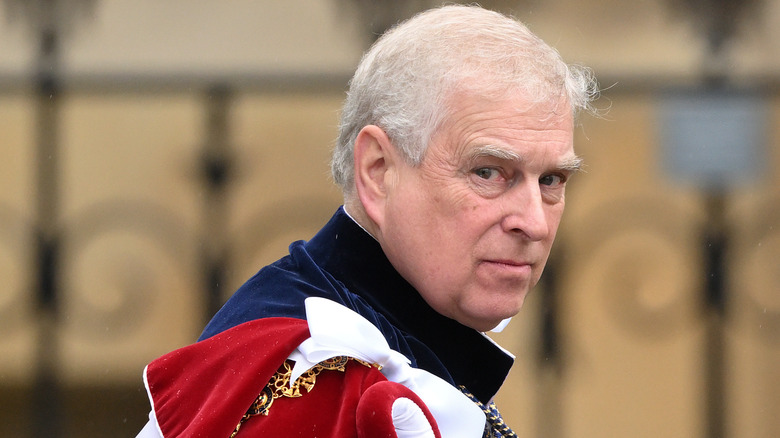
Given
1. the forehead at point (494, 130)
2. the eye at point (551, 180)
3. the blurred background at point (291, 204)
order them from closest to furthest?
the forehead at point (494, 130) < the eye at point (551, 180) < the blurred background at point (291, 204)

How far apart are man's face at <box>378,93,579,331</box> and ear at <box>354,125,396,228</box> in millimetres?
19

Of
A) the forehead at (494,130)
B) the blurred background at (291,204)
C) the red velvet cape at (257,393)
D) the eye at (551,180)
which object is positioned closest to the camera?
the red velvet cape at (257,393)

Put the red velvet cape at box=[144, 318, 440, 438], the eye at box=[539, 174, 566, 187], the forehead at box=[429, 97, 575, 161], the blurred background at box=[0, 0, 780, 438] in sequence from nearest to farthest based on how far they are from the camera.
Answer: the red velvet cape at box=[144, 318, 440, 438], the forehead at box=[429, 97, 575, 161], the eye at box=[539, 174, 566, 187], the blurred background at box=[0, 0, 780, 438]

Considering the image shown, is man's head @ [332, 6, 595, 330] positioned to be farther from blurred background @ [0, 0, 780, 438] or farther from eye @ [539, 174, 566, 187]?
blurred background @ [0, 0, 780, 438]

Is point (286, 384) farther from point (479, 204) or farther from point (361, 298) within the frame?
point (479, 204)

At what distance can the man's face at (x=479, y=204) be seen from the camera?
1.94 m

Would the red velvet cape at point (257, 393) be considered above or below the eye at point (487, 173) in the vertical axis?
below

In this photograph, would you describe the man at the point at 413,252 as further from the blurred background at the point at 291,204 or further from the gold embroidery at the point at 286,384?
the blurred background at the point at 291,204

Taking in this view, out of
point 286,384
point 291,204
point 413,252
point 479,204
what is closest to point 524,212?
point 479,204

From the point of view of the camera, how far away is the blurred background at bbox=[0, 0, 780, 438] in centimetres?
470

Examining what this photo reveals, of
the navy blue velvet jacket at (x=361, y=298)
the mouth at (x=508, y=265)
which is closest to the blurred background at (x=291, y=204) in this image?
the navy blue velvet jacket at (x=361, y=298)

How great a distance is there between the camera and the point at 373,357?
5.93ft

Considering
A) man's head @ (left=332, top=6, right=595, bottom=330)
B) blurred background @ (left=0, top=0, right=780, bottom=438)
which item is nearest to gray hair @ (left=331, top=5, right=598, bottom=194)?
man's head @ (left=332, top=6, right=595, bottom=330)

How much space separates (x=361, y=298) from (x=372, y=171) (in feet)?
0.72
